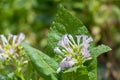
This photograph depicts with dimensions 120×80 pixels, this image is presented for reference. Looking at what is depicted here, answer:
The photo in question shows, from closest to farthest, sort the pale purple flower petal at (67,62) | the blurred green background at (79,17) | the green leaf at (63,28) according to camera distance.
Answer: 1. the pale purple flower petal at (67,62)
2. the green leaf at (63,28)
3. the blurred green background at (79,17)

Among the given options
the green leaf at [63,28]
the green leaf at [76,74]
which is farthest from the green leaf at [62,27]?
the green leaf at [76,74]

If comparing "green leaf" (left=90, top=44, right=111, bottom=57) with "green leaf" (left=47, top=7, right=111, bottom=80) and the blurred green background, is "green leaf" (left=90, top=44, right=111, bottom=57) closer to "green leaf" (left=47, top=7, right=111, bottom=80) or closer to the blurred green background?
"green leaf" (left=47, top=7, right=111, bottom=80)

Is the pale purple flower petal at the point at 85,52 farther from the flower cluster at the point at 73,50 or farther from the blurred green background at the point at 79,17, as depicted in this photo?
the blurred green background at the point at 79,17

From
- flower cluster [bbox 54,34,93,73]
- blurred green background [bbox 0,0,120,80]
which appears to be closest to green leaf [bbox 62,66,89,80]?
flower cluster [bbox 54,34,93,73]

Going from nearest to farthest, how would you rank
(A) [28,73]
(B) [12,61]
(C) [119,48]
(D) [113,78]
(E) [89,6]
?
(A) [28,73] → (B) [12,61] → (D) [113,78] → (E) [89,6] → (C) [119,48]

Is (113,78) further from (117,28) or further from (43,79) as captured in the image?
(43,79)

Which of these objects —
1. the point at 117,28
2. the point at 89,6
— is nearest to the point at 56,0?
the point at 89,6
